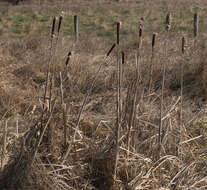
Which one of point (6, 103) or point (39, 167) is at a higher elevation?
point (39, 167)

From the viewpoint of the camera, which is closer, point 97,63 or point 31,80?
point 31,80

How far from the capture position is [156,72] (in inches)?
249

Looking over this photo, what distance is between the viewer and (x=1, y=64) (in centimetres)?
738

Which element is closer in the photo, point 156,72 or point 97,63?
point 156,72

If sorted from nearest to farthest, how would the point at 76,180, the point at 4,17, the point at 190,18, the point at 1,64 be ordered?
the point at 76,180
the point at 1,64
the point at 190,18
the point at 4,17

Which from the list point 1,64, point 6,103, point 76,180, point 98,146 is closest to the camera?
point 76,180

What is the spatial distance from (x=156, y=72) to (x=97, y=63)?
1.83 m

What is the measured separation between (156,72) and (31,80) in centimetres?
211

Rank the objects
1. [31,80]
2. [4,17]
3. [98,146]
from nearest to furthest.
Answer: [98,146], [31,80], [4,17]

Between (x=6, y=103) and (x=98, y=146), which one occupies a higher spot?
(x=98, y=146)

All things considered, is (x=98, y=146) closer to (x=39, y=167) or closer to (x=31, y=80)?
(x=39, y=167)

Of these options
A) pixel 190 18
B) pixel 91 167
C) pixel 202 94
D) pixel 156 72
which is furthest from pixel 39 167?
pixel 190 18

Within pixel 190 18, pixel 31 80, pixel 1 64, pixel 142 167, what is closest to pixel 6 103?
pixel 31 80

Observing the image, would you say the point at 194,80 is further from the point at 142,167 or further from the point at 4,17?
the point at 4,17
